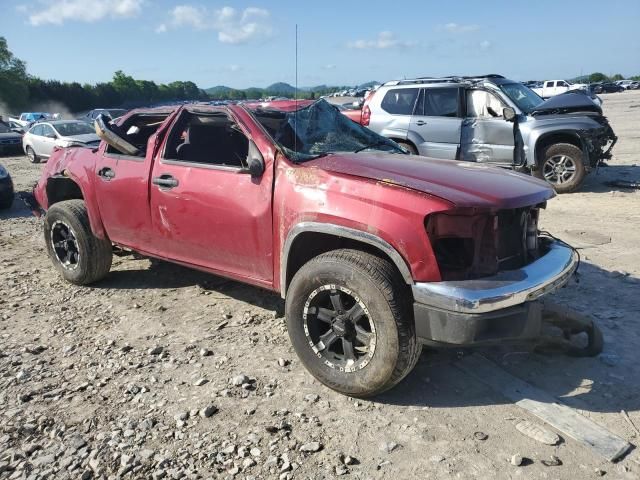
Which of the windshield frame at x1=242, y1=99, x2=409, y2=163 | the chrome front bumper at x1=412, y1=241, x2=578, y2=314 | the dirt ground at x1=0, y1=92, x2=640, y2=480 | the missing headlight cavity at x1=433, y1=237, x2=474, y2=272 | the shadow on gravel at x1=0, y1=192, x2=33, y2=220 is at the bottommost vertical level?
the dirt ground at x1=0, y1=92, x2=640, y2=480

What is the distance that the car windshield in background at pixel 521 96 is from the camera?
9102mm

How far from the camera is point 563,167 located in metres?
9.09

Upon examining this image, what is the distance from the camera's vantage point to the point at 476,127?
898cm

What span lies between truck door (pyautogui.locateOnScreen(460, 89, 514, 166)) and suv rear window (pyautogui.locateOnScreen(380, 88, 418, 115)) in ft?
3.48

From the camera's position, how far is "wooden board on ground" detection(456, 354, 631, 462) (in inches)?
105

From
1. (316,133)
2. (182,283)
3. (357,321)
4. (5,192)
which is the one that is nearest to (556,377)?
(357,321)

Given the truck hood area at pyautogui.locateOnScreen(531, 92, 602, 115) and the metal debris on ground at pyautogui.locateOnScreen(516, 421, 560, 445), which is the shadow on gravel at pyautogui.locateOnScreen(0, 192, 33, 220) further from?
Answer: the truck hood area at pyautogui.locateOnScreen(531, 92, 602, 115)

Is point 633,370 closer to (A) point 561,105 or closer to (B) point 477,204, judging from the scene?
(B) point 477,204

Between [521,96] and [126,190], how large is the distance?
7.67 meters

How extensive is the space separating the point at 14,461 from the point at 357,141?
3.11 m

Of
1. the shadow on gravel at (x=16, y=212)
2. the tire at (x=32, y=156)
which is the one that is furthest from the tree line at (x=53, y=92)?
the shadow on gravel at (x=16, y=212)

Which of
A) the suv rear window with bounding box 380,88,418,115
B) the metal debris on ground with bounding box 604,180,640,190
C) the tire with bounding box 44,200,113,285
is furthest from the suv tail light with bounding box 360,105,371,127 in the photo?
the tire with bounding box 44,200,113,285

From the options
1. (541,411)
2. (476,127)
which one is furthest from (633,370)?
(476,127)

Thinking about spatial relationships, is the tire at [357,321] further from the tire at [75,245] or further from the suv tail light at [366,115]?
the suv tail light at [366,115]
